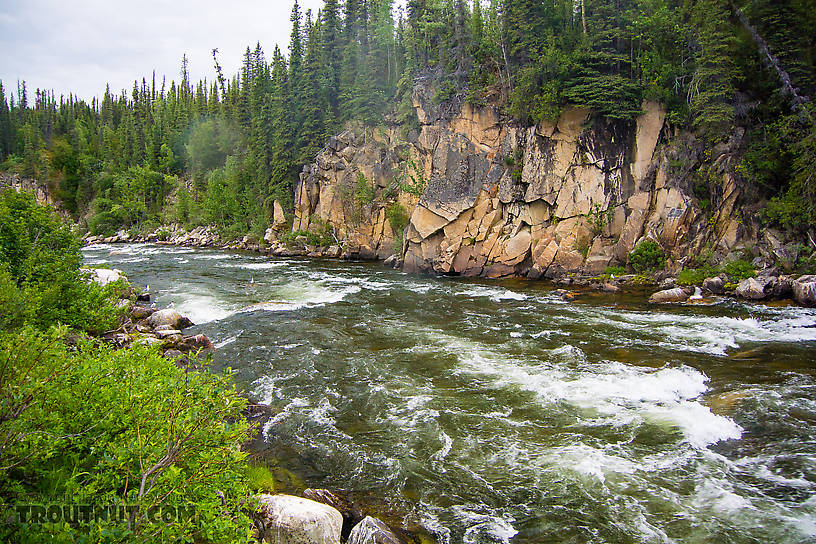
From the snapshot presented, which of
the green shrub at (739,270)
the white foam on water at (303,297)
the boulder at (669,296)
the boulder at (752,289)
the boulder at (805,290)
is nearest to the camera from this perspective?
the boulder at (805,290)

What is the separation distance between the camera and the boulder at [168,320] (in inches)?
703

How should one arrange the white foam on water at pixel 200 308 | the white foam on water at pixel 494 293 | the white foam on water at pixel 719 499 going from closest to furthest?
1. the white foam on water at pixel 719 499
2. the white foam on water at pixel 200 308
3. the white foam on water at pixel 494 293

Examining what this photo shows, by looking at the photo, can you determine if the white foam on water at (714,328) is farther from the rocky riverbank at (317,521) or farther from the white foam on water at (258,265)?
the white foam on water at (258,265)

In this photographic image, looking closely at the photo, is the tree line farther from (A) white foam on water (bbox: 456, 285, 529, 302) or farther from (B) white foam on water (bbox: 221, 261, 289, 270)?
(B) white foam on water (bbox: 221, 261, 289, 270)

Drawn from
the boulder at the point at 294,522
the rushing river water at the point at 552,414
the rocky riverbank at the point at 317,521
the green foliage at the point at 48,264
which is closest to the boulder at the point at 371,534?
the rocky riverbank at the point at 317,521

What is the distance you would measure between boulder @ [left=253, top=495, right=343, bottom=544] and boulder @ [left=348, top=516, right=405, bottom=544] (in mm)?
238

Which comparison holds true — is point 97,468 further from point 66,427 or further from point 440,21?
point 440,21

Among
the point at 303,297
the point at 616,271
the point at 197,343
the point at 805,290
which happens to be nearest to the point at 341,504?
the point at 197,343

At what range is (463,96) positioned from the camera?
116ft

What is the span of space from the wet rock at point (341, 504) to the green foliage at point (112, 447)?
182cm

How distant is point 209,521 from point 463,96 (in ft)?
117

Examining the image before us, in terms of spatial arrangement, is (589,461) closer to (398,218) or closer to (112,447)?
(112,447)

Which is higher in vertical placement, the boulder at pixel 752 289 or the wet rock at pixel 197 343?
the boulder at pixel 752 289

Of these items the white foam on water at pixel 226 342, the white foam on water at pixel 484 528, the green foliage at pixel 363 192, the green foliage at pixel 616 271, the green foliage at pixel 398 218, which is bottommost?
the white foam on water at pixel 484 528
